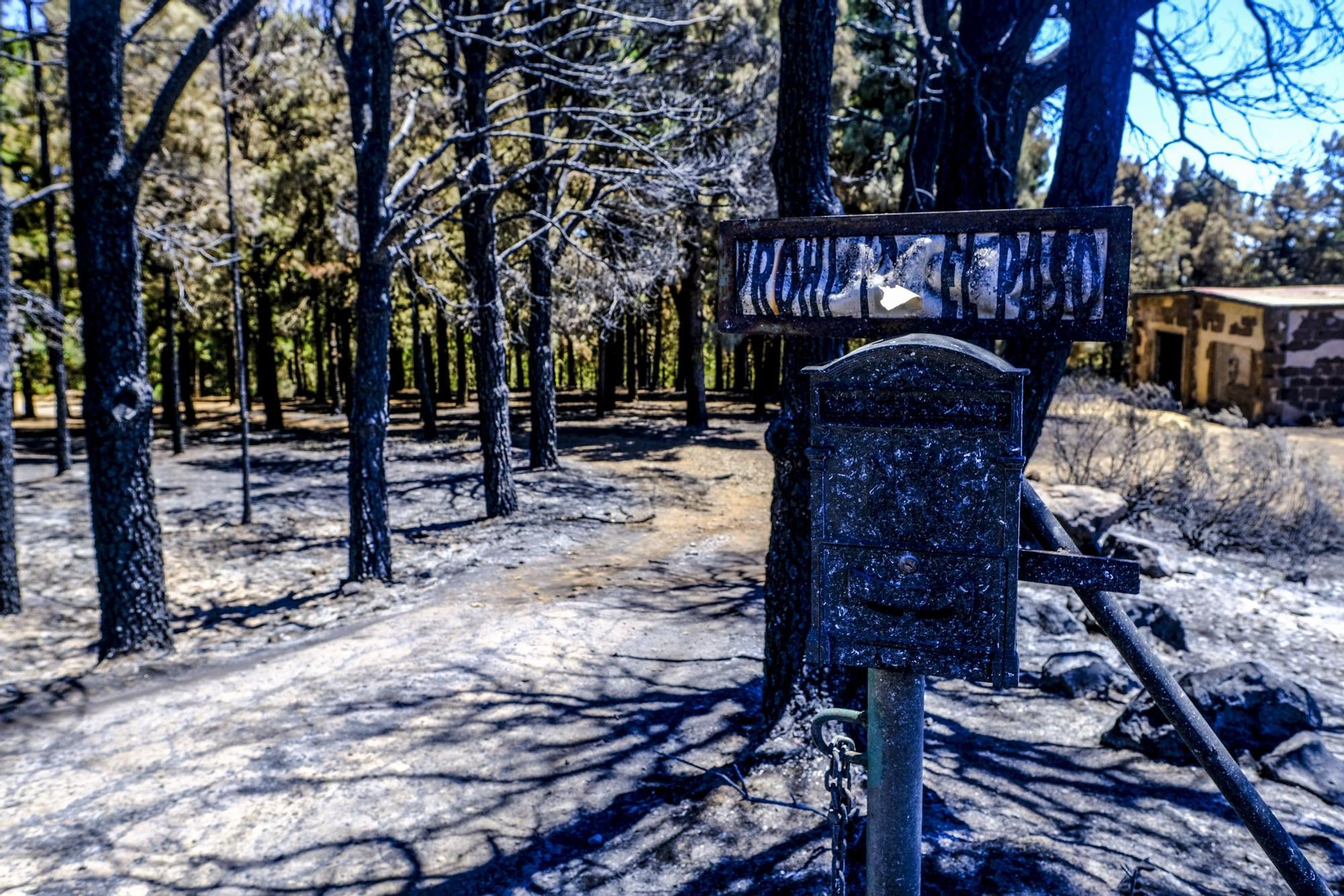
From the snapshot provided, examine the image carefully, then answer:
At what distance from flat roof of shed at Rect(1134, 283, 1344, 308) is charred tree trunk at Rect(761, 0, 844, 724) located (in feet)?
61.6

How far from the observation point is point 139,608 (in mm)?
7496

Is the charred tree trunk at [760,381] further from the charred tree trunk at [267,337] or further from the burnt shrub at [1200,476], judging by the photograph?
the charred tree trunk at [267,337]

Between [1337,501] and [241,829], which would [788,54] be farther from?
[1337,501]

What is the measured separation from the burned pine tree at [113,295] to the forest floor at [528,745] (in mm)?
802

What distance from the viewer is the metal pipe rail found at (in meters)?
2.30

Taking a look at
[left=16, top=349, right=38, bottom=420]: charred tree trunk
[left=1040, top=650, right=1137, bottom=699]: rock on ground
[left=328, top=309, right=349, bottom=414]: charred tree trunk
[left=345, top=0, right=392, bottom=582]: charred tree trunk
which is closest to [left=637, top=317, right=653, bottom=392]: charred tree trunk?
[left=328, top=309, right=349, bottom=414]: charred tree trunk

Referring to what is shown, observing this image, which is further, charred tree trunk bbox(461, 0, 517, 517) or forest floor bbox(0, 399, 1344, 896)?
charred tree trunk bbox(461, 0, 517, 517)

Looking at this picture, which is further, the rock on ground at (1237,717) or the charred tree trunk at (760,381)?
the charred tree trunk at (760,381)

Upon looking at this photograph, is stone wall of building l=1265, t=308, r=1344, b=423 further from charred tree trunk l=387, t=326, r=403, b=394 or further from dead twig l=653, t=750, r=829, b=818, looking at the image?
charred tree trunk l=387, t=326, r=403, b=394

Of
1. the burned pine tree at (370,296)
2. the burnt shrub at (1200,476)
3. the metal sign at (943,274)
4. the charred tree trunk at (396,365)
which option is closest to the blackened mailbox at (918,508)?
the metal sign at (943,274)

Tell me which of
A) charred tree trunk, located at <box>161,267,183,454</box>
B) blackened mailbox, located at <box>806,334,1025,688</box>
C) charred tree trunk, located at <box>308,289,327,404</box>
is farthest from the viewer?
charred tree trunk, located at <box>308,289,327,404</box>

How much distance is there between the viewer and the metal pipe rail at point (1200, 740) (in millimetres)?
2301

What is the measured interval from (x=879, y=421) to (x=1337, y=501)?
1016 cm

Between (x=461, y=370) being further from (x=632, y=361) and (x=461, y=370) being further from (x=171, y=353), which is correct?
(x=171, y=353)
